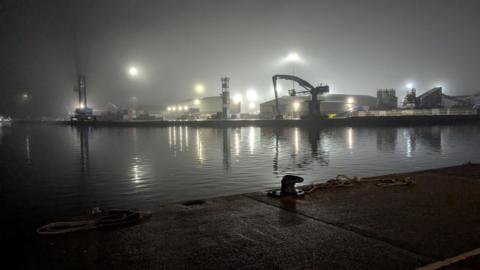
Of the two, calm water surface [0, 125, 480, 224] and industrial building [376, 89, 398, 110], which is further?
industrial building [376, 89, 398, 110]

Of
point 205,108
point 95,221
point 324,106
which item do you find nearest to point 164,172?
point 95,221

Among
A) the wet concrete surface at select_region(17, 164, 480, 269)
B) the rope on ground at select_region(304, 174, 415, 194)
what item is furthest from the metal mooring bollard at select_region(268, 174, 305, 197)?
the rope on ground at select_region(304, 174, 415, 194)

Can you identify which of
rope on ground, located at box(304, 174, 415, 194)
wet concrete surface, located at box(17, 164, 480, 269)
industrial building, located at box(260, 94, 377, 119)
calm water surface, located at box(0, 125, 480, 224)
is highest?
industrial building, located at box(260, 94, 377, 119)

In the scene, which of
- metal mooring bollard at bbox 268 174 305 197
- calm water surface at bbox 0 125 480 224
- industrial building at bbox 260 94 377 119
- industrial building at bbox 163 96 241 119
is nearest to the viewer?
metal mooring bollard at bbox 268 174 305 197

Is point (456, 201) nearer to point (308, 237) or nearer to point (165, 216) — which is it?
point (308, 237)

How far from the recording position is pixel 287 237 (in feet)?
15.6

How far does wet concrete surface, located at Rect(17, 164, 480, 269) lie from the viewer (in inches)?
157

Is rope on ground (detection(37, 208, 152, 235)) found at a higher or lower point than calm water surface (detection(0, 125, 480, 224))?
higher

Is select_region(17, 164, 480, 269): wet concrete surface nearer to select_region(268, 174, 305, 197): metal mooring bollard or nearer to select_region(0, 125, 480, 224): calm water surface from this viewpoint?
select_region(268, 174, 305, 197): metal mooring bollard

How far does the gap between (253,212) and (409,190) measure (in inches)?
145

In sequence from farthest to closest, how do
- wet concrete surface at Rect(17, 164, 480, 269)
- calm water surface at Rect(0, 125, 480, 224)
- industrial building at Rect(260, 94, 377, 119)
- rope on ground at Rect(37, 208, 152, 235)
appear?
industrial building at Rect(260, 94, 377, 119)
calm water surface at Rect(0, 125, 480, 224)
rope on ground at Rect(37, 208, 152, 235)
wet concrete surface at Rect(17, 164, 480, 269)

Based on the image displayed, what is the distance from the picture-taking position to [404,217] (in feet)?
18.3

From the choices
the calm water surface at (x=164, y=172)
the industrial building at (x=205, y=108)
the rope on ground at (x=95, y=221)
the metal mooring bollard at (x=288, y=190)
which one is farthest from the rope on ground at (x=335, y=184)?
the industrial building at (x=205, y=108)

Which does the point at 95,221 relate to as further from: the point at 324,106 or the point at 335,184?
the point at 324,106
